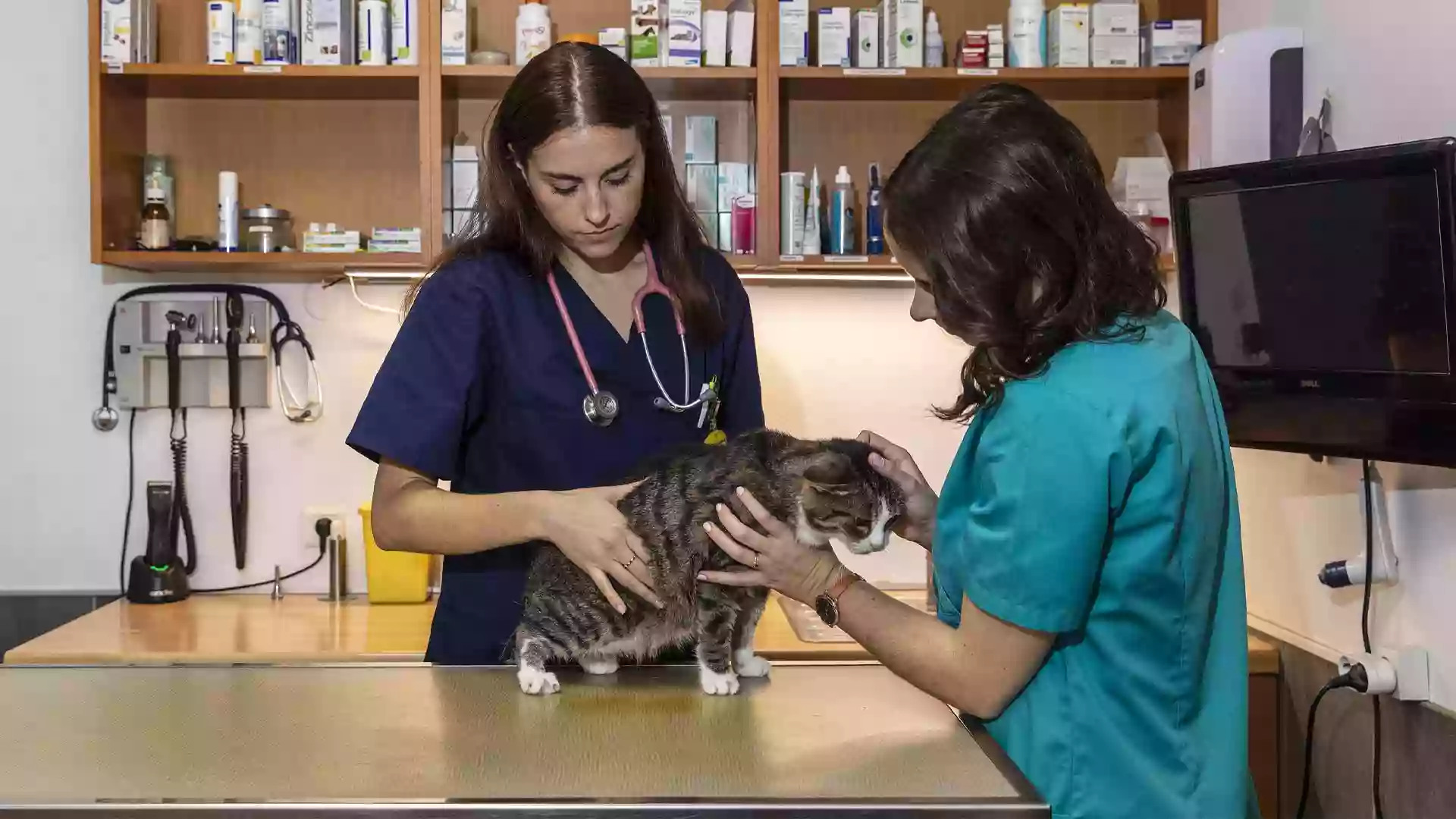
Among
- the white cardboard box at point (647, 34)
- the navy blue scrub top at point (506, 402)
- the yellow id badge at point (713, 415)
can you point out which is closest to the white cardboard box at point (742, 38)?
the white cardboard box at point (647, 34)

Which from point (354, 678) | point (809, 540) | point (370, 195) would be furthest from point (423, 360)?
point (370, 195)

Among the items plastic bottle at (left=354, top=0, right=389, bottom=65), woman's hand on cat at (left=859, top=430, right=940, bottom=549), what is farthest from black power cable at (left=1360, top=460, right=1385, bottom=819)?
plastic bottle at (left=354, top=0, right=389, bottom=65)

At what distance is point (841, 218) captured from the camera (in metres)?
2.55

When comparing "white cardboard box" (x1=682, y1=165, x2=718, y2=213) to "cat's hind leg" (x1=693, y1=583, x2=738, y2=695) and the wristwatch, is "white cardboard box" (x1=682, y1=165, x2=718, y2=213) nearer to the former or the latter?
"cat's hind leg" (x1=693, y1=583, x2=738, y2=695)

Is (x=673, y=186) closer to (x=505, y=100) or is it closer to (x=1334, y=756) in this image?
(x=505, y=100)

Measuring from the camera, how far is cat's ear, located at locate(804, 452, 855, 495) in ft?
4.12

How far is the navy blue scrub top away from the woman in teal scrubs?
0.51 metres

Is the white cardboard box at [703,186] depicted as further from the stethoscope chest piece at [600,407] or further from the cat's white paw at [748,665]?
the cat's white paw at [748,665]

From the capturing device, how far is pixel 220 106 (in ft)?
8.91

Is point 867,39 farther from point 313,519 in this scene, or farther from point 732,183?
point 313,519

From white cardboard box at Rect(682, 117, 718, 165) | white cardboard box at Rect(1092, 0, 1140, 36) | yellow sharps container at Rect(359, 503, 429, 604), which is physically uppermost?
white cardboard box at Rect(1092, 0, 1140, 36)

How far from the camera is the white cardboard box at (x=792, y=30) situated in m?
2.46

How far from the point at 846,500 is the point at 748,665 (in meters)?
0.21

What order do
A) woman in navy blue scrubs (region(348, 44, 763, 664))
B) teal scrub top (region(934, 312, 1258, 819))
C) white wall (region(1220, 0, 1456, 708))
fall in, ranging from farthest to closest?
white wall (region(1220, 0, 1456, 708)) < woman in navy blue scrubs (region(348, 44, 763, 664)) < teal scrub top (region(934, 312, 1258, 819))
